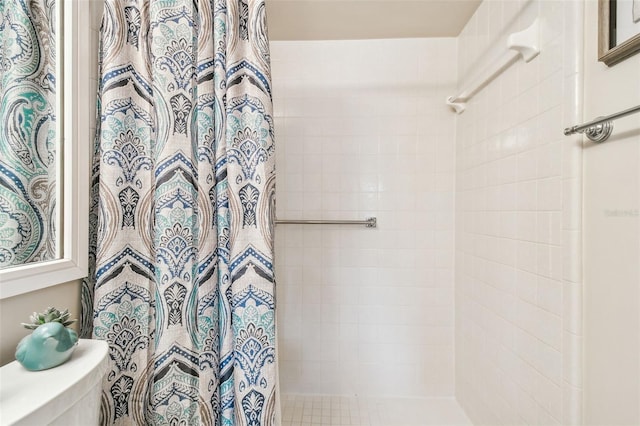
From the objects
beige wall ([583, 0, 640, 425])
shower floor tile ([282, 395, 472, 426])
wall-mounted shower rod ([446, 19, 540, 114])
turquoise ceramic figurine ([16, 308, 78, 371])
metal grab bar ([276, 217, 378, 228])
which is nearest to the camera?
turquoise ceramic figurine ([16, 308, 78, 371])

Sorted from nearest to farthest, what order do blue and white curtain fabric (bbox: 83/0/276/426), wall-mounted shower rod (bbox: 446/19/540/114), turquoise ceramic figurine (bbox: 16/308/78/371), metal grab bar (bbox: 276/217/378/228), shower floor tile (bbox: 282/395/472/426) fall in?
turquoise ceramic figurine (bbox: 16/308/78/371) < blue and white curtain fabric (bbox: 83/0/276/426) < wall-mounted shower rod (bbox: 446/19/540/114) < shower floor tile (bbox: 282/395/472/426) < metal grab bar (bbox: 276/217/378/228)

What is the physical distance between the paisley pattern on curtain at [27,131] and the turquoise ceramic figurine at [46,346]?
222mm

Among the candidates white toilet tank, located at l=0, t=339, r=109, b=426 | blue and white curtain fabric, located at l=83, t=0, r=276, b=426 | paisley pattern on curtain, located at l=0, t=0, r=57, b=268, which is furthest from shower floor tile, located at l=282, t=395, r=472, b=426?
paisley pattern on curtain, located at l=0, t=0, r=57, b=268

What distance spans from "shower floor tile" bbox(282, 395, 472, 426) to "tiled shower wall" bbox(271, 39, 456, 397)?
0.18 ft

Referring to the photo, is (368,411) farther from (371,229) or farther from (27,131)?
(27,131)

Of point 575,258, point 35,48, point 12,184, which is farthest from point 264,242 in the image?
point 575,258

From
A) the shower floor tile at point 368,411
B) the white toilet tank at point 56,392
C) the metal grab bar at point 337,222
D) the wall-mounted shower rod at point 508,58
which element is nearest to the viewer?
the white toilet tank at point 56,392

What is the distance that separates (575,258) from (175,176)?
119cm

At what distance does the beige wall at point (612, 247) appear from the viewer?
28.8 inches

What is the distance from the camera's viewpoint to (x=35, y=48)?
2.60 ft

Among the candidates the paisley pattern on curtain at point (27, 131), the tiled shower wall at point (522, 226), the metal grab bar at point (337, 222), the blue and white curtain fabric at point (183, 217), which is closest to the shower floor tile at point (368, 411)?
the tiled shower wall at point (522, 226)

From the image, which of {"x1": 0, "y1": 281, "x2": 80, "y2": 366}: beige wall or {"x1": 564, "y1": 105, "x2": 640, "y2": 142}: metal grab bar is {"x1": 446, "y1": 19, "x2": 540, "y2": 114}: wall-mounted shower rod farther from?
{"x1": 0, "y1": 281, "x2": 80, "y2": 366}: beige wall

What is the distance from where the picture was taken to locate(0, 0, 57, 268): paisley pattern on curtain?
733mm

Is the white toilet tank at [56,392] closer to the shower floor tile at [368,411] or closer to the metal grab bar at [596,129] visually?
the shower floor tile at [368,411]
